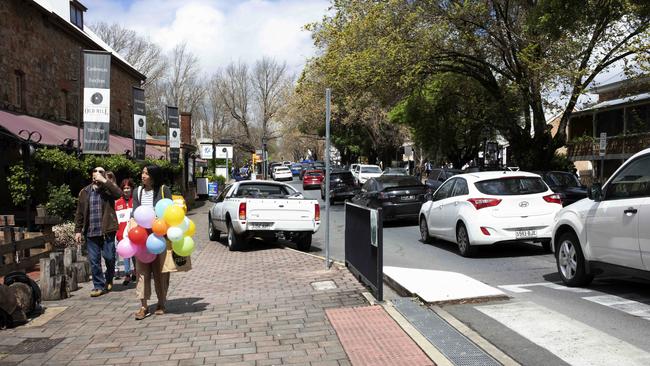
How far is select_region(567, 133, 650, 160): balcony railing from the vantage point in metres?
30.3

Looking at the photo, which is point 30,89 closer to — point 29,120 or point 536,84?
point 29,120

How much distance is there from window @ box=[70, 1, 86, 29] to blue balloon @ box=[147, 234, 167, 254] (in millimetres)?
21645

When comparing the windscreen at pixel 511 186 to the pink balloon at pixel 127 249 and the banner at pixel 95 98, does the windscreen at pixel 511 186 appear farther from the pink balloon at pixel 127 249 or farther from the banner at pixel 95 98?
the banner at pixel 95 98

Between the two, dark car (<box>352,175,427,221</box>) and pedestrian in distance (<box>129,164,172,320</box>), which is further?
dark car (<box>352,175,427,221</box>)

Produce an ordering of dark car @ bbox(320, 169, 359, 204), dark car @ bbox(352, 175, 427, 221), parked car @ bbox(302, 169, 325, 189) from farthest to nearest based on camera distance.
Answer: parked car @ bbox(302, 169, 325, 189)
dark car @ bbox(320, 169, 359, 204)
dark car @ bbox(352, 175, 427, 221)

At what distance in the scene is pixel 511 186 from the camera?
419 inches

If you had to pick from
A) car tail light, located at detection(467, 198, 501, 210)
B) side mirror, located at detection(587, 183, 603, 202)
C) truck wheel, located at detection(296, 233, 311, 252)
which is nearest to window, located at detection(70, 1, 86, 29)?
truck wheel, located at detection(296, 233, 311, 252)

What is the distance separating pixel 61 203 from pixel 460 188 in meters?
9.11

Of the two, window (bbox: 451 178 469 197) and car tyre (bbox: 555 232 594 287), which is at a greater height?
window (bbox: 451 178 469 197)

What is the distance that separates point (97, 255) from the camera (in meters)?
8.20

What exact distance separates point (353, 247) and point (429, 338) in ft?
10.4

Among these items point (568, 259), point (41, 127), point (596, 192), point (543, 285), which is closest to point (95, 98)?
point (41, 127)

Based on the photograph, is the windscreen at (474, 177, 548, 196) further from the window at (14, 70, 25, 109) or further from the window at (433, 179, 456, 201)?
the window at (14, 70, 25, 109)

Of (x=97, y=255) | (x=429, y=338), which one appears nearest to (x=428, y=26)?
(x=97, y=255)
